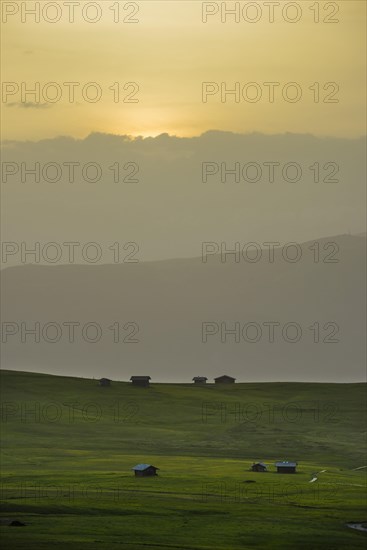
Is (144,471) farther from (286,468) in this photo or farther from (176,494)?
(286,468)

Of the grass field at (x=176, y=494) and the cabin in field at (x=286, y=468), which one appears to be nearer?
the grass field at (x=176, y=494)

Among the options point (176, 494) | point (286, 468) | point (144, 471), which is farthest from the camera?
point (286, 468)

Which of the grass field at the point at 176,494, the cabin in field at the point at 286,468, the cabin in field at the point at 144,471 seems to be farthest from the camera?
the cabin in field at the point at 286,468

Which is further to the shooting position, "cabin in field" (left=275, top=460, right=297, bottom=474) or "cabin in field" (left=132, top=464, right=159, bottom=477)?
"cabin in field" (left=275, top=460, right=297, bottom=474)

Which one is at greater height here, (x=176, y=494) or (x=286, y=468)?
(x=286, y=468)

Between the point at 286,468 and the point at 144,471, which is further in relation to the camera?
the point at 286,468

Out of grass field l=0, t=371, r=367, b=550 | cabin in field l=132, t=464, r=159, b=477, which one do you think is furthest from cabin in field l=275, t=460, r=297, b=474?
cabin in field l=132, t=464, r=159, b=477

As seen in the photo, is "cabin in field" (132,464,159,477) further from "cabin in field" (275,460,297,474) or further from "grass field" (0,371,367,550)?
"cabin in field" (275,460,297,474)

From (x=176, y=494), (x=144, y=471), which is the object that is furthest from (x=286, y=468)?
(x=176, y=494)

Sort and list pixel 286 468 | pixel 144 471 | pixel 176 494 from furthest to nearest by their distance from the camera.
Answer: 1. pixel 286 468
2. pixel 144 471
3. pixel 176 494

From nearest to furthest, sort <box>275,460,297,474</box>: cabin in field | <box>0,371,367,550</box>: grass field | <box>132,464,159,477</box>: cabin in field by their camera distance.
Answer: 1. <box>0,371,367,550</box>: grass field
2. <box>132,464,159,477</box>: cabin in field
3. <box>275,460,297,474</box>: cabin in field

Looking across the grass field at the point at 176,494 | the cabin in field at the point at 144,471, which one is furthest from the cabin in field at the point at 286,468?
the cabin in field at the point at 144,471

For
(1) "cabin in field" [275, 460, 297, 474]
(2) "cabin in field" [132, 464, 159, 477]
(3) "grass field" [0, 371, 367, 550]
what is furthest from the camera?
(1) "cabin in field" [275, 460, 297, 474]

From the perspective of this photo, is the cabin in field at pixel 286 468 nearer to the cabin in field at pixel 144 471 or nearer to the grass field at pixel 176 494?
the grass field at pixel 176 494
